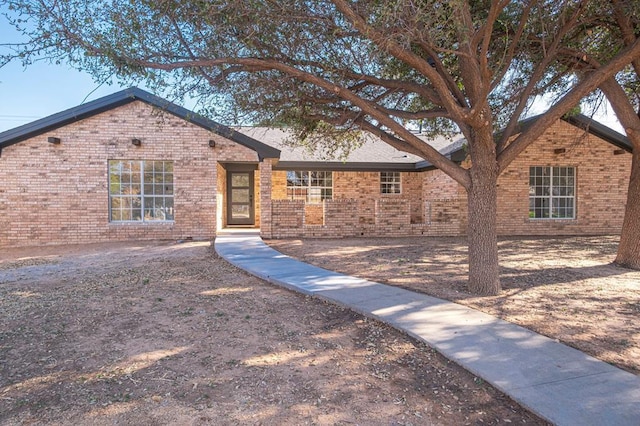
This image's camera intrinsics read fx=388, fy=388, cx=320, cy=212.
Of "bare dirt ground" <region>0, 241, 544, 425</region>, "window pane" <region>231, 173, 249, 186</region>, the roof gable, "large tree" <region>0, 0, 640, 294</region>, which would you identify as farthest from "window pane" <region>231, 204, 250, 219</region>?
"bare dirt ground" <region>0, 241, 544, 425</region>

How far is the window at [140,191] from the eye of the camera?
12.5 m

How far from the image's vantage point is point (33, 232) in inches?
472

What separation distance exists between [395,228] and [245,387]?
1117 cm

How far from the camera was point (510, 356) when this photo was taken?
11.8 ft

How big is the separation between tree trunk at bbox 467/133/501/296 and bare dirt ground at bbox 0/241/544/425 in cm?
228

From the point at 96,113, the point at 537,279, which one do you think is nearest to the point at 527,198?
the point at 537,279

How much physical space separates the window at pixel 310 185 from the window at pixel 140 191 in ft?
16.4

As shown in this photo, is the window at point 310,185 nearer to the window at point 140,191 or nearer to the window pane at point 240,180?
the window pane at point 240,180

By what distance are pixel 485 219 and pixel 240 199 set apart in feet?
39.5

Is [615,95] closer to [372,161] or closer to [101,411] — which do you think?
[372,161]

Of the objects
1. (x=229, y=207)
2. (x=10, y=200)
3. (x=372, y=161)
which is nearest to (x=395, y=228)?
(x=372, y=161)

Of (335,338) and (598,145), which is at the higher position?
(598,145)

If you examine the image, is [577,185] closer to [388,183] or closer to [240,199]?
[388,183]

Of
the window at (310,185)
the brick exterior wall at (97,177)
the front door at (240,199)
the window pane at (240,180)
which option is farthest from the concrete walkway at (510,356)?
the window pane at (240,180)
